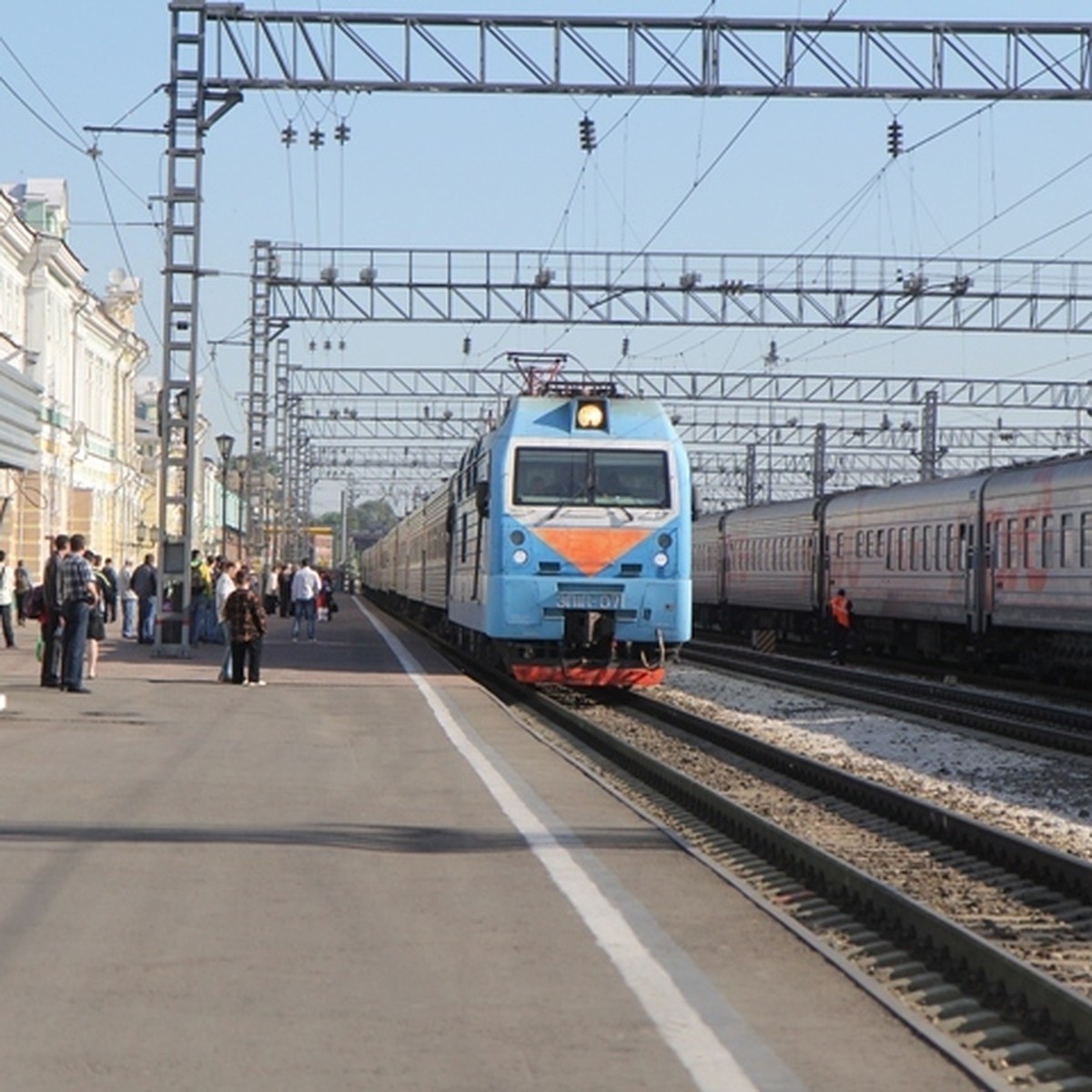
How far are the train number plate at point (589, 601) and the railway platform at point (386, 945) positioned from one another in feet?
30.1

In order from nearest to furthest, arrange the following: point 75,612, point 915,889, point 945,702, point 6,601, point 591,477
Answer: point 915,889, point 75,612, point 591,477, point 945,702, point 6,601

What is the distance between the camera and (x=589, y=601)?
25297mm

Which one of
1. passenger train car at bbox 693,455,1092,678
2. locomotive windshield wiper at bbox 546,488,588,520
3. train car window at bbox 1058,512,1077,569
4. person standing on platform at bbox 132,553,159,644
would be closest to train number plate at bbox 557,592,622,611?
locomotive windshield wiper at bbox 546,488,588,520

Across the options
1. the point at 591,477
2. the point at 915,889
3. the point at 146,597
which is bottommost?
the point at 915,889

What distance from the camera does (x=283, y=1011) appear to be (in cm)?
701

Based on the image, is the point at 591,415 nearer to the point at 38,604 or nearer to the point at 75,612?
the point at 38,604

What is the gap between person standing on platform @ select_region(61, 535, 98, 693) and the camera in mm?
22703

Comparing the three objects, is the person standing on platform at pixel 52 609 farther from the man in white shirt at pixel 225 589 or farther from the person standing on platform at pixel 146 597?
the person standing on platform at pixel 146 597

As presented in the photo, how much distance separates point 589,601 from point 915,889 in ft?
46.0

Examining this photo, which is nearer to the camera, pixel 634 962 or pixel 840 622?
pixel 634 962

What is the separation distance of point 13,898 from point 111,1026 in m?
2.67

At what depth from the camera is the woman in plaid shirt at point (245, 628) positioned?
25312mm

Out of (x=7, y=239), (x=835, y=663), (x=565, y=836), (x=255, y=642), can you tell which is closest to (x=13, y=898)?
(x=565, y=836)

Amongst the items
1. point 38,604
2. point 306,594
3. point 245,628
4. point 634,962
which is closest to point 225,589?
point 245,628
